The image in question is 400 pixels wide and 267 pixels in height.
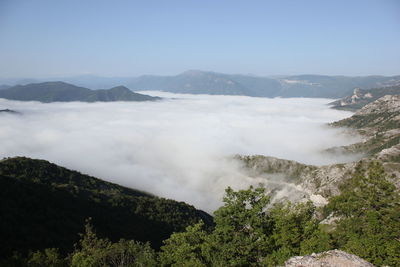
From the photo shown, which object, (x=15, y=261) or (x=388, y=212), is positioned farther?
(x=15, y=261)

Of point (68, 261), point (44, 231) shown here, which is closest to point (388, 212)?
point (68, 261)

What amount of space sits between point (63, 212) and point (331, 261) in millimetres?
92779

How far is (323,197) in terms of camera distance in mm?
165625

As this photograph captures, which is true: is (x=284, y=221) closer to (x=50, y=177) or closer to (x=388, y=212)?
(x=388, y=212)

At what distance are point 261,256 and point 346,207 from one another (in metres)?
15.0

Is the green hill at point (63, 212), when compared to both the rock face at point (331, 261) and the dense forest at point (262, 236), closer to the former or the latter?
the dense forest at point (262, 236)

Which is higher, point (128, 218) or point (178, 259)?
point (178, 259)

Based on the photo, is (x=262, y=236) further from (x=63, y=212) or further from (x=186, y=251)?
(x=63, y=212)

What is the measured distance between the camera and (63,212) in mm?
100812

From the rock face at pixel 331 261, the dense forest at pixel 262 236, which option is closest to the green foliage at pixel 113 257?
the dense forest at pixel 262 236

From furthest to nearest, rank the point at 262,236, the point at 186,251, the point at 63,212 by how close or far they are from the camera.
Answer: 1. the point at 63,212
2. the point at 186,251
3. the point at 262,236

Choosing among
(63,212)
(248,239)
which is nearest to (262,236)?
(248,239)

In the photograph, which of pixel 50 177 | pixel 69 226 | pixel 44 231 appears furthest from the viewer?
pixel 50 177

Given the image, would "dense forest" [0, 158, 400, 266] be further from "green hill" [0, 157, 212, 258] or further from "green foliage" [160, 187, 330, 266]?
"green hill" [0, 157, 212, 258]
